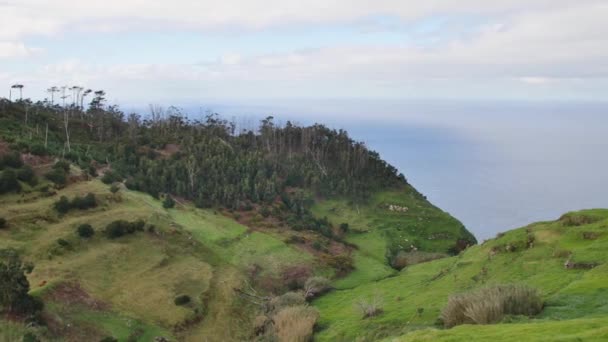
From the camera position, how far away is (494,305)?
16.8 metres

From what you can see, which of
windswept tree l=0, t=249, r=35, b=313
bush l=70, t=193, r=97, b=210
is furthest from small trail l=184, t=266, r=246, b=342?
bush l=70, t=193, r=97, b=210

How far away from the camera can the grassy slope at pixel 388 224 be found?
6844 cm

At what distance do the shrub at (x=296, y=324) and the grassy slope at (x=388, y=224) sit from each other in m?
26.4

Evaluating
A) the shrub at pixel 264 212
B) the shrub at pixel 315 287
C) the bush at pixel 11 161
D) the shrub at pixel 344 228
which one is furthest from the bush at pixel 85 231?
the shrub at pixel 344 228

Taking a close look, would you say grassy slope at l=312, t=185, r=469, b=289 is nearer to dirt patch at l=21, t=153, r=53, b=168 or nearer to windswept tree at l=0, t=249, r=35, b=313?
windswept tree at l=0, t=249, r=35, b=313

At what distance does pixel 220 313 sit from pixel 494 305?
2655 centimetres

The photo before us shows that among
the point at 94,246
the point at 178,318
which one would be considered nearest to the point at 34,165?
the point at 94,246

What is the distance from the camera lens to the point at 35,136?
77500mm

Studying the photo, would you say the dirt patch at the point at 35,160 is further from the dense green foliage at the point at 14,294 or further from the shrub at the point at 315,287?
the shrub at the point at 315,287

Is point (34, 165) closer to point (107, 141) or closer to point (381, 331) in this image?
point (107, 141)

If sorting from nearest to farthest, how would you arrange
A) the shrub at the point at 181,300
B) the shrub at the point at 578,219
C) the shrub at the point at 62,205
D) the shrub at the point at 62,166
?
the shrub at the point at 578,219
the shrub at the point at 181,300
the shrub at the point at 62,205
the shrub at the point at 62,166

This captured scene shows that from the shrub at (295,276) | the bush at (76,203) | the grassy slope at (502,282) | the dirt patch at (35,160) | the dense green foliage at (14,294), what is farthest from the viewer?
the dirt patch at (35,160)

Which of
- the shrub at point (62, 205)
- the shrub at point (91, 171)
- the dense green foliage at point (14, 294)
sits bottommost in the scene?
the dense green foliage at point (14, 294)

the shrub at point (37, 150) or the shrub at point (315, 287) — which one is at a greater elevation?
the shrub at point (37, 150)
